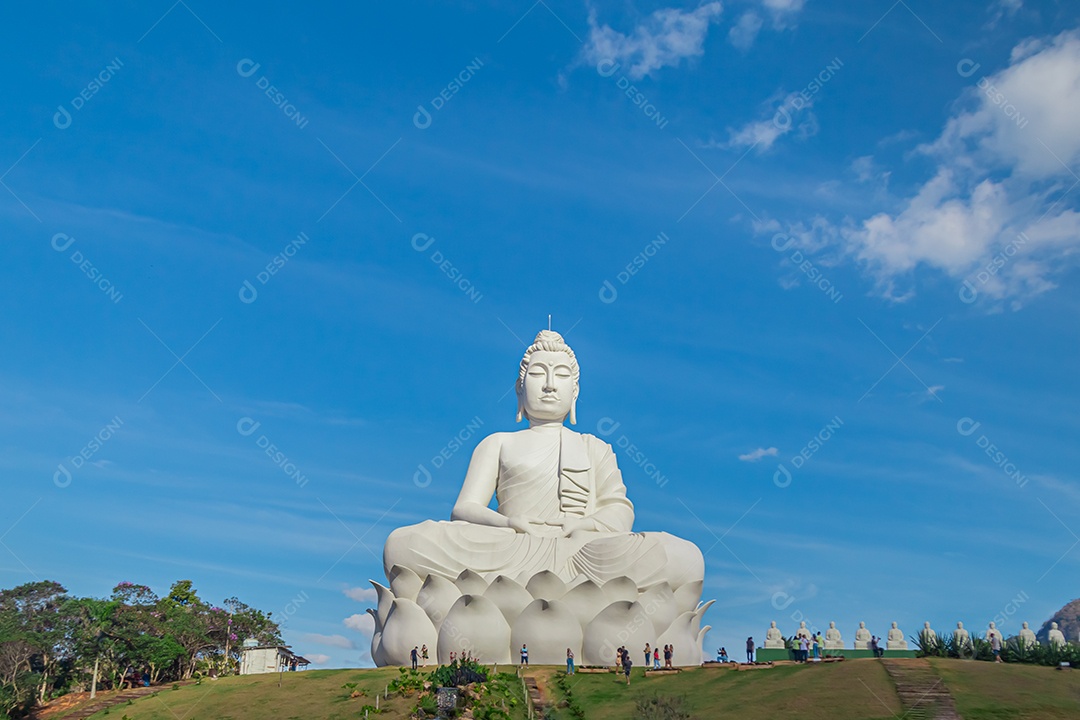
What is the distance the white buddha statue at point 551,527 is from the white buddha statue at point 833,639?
16.6ft

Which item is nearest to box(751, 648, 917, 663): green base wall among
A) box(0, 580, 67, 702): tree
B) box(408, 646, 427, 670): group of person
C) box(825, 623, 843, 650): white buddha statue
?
box(825, 623, 843, 650): white buddha statue

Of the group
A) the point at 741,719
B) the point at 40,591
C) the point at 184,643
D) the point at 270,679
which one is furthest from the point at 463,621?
the point at 40,591

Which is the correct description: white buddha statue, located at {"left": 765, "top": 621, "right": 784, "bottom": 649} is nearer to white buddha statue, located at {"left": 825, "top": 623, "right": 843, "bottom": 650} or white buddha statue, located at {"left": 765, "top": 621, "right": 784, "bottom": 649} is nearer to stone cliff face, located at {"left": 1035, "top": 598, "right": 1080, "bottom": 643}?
white buddha statue, located at {"left": 825, "top": 623, "right": 843, "bottom": 650}

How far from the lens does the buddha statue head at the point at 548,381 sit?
23.3 m

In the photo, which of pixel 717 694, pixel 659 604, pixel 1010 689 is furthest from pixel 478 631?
pixel 1010 689

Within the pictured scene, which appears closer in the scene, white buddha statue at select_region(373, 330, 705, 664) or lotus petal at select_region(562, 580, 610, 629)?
lotus petal at select_region(562, 580, 610, 629)

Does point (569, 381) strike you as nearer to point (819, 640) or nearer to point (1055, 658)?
point (819, 640)

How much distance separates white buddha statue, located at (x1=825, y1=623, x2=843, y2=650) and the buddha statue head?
7.54 m

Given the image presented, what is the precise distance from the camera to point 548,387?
23.3 meters

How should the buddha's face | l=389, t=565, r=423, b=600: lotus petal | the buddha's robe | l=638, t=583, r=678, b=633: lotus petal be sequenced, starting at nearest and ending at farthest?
1. l=638, t=583, r=678, b=633: lotus petal
2. the buddha's robe
3. l=389, t=565, r=423, b=600: lotus petal
4. the buddha's face

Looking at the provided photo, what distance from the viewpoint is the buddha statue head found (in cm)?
2333

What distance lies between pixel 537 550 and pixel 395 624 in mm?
2954

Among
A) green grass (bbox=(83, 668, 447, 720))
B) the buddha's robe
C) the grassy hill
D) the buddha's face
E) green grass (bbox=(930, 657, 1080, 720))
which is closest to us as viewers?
green grass (bbox=(930, 657, 1080, 720))

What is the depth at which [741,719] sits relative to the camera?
1419 centimetres
